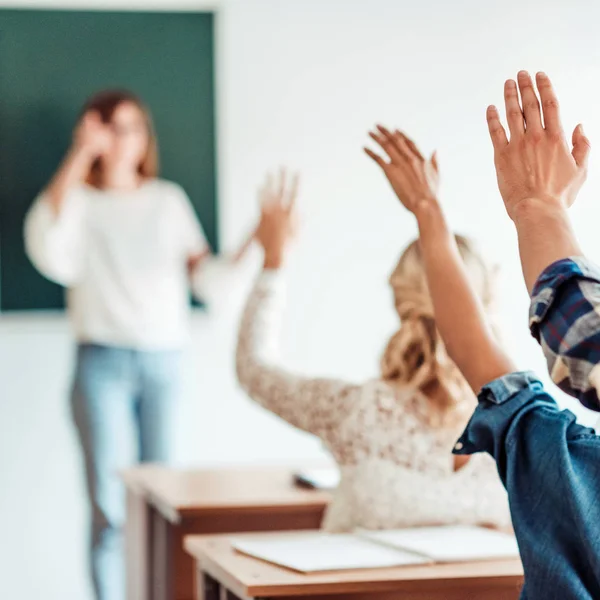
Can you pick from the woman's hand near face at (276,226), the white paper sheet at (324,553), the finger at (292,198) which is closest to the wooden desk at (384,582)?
the white paper sheet at (324,553)

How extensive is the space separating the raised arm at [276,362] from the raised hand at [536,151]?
0.89 meters

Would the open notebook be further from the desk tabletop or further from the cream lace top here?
the desk tabletop

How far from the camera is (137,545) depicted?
9.58 ft

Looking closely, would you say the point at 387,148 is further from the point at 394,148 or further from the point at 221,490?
the point at 221,490

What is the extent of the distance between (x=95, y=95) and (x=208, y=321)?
36.5 inches

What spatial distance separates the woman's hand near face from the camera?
2369mm

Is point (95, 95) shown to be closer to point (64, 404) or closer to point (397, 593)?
point (64, 404)

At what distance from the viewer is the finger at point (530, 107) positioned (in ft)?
3.48

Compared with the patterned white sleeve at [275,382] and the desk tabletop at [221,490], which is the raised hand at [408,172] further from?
the desk tabletop at [221,490]

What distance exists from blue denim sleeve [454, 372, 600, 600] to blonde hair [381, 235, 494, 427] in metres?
0.90

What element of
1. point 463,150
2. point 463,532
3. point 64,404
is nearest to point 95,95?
point 64,404

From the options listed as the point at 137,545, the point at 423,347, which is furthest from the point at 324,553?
the point at 137,545

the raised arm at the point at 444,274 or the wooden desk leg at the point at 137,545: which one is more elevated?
the raised arm at the point at 444,274

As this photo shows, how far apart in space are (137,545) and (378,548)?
138 centimetres
